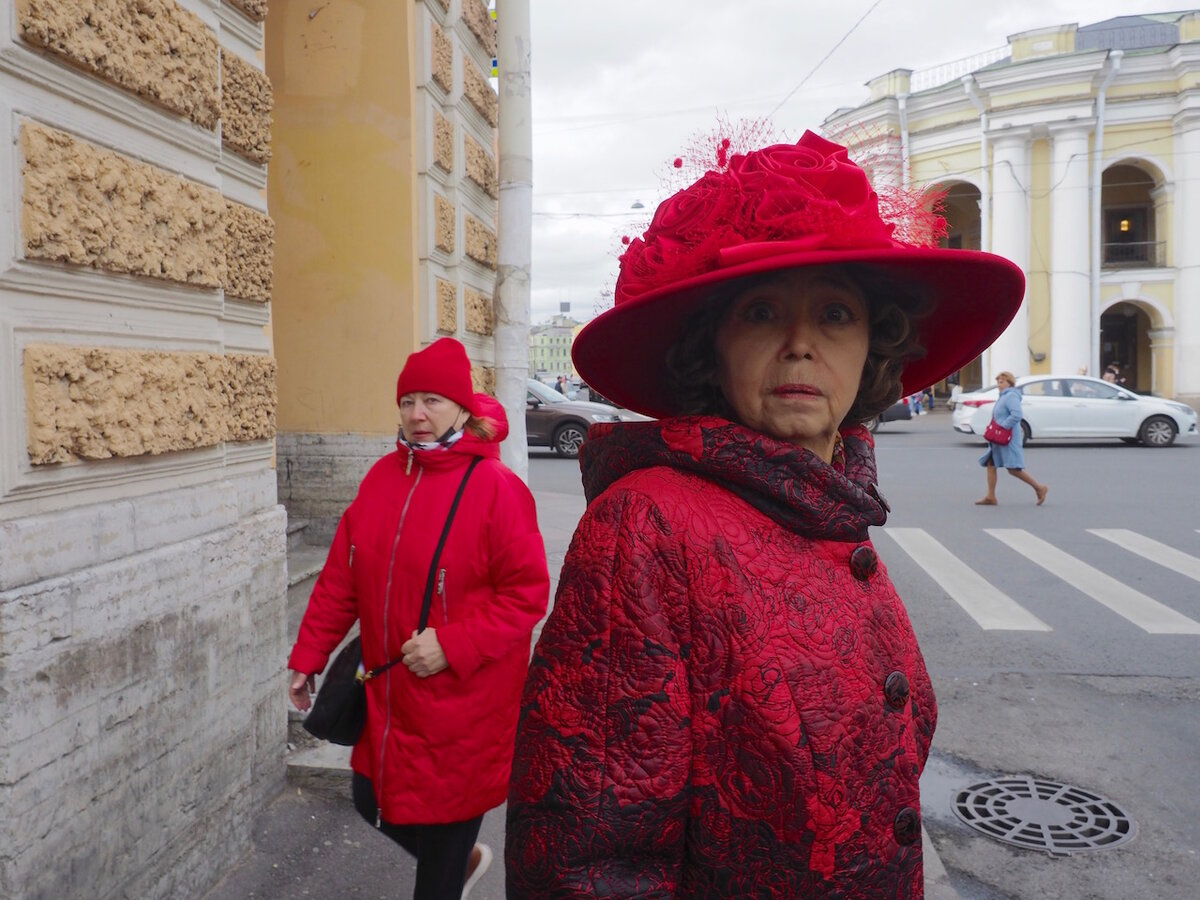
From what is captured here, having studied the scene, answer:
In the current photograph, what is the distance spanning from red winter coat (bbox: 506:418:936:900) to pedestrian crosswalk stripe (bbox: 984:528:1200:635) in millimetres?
5782

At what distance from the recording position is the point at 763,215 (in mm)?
1265

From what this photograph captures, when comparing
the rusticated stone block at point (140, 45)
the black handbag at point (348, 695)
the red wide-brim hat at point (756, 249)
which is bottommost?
the black handbag at point (348, 695)

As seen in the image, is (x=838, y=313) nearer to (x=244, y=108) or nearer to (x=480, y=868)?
(x=480, y=868)

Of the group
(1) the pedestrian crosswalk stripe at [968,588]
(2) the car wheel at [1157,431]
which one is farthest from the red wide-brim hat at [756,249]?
(2) the car wheel at [1157,431]

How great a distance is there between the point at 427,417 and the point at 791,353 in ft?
5.11

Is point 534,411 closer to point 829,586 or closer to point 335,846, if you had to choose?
point 335,846

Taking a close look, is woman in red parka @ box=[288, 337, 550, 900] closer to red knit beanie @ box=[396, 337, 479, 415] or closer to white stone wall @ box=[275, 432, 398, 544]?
red knit beanie @ box=[396, 337, 479, 415]

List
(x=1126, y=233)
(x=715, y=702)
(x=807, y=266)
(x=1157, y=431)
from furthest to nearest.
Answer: (x=1126, y=233) < (x=1157, y=431) < (x=807, y=266) < (x=715, y=702)

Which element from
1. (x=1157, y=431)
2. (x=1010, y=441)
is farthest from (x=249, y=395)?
(x=1157, y=431)

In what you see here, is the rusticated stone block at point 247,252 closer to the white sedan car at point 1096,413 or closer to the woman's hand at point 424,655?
the woman's hand at point 424,655

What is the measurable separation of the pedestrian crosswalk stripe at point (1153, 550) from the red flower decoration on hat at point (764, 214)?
25.0ft

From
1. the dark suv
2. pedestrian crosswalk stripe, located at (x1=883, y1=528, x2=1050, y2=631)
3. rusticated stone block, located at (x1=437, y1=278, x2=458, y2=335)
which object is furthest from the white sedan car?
rusticated stone block, located at (x1=437, y1=278, x2=458, y2=335)

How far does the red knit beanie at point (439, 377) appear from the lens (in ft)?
9.00

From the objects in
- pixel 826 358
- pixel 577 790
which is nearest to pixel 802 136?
pixel 826 358
